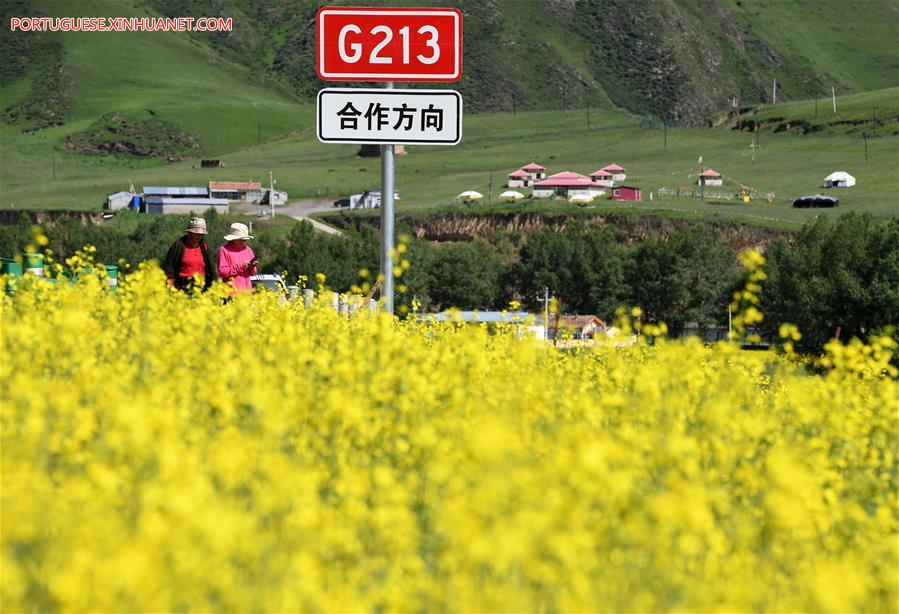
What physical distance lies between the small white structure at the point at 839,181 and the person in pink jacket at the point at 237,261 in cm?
14111

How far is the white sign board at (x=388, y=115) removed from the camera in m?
12.4

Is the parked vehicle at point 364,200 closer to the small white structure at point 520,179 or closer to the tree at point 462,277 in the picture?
the small white structure at point 520,179

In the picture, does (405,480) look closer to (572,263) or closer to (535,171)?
(572,263)

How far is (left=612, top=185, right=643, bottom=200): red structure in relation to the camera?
150625mm

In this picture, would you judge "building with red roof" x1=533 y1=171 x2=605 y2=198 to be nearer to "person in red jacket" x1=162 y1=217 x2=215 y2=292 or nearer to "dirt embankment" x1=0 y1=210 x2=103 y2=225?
"dirt embankment" x1=0 y1=210 x2=103 y2=225

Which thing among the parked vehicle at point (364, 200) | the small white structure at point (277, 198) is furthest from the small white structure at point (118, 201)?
the parked vehicle at point (364, 200)

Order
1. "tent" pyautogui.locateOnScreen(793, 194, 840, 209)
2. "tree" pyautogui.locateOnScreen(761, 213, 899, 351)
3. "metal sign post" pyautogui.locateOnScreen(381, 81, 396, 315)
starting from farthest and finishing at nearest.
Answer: "tent" pyautogui.locateOnScreen(793, 194, 840, 209), "tree" pyautogui.locateOnScreen(761, 213, 899, 351), "metal sign post" pyautogui.locateOnScreen(381, 81, 396, 315)

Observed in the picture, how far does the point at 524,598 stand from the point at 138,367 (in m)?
4.44

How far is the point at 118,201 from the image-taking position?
536 feet

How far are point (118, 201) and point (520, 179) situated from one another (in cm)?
5673

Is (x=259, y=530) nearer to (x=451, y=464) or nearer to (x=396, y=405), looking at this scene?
(x=451, y=464)

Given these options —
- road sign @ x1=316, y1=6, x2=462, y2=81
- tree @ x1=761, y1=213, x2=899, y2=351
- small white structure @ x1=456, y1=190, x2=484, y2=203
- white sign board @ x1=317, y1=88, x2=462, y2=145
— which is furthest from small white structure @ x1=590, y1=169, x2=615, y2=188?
white sign board @ x1=317, y1=88, x2=462, y2=145

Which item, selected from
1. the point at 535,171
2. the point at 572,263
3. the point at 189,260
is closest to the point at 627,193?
the point at 535,171

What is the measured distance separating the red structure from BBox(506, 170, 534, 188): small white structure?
18771 mm
